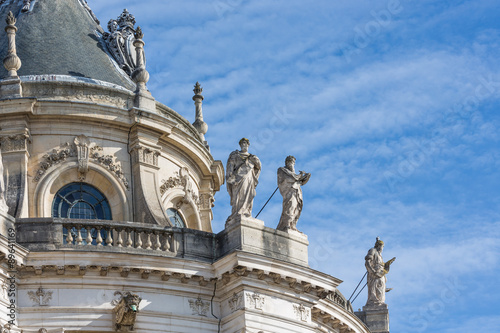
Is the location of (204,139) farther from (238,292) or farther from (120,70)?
(238,292)

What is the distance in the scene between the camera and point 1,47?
4547 centimetres

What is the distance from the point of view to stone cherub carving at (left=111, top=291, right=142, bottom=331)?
35.9m

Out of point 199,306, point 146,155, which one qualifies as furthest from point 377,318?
point 199,306

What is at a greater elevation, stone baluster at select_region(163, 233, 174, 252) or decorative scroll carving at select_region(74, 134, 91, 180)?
decorative scroll carving at select_region(74, 134, 91, 180)

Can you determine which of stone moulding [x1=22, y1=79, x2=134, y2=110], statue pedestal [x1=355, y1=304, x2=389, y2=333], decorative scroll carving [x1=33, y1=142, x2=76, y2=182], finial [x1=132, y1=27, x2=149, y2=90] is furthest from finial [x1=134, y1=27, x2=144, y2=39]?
statue pedestal [x1=355, y1=304, x2=389, y2=333]

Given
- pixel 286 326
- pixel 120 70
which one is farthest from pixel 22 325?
pixel 120 70

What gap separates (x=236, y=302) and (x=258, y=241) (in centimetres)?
183

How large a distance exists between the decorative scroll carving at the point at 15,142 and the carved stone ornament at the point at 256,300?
8.94 metres

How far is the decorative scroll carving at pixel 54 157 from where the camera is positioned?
41562mm

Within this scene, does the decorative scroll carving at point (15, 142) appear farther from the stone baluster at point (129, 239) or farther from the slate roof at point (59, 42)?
the stone baluster at point (129, 239)

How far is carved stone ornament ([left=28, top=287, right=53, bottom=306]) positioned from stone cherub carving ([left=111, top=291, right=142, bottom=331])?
1.81 m

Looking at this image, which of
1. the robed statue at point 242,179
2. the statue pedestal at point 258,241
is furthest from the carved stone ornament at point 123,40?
the statue pedestal at point 258,241

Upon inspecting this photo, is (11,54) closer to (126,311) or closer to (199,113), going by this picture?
(199,113)

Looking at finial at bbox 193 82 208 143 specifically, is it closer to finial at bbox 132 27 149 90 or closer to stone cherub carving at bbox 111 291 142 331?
finial at bbox 132 27 149 90
